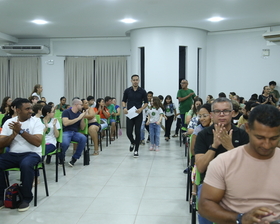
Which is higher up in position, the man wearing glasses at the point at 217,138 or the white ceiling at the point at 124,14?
the white ceiling at the point at 124,14

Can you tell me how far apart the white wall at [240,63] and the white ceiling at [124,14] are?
592mm

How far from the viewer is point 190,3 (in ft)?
23.6

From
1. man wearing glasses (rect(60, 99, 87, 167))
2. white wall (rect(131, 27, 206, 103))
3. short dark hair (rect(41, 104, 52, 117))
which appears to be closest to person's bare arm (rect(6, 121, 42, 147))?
short dark hair (rect(41, 104, 52, 117))

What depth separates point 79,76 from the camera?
11.9 metres

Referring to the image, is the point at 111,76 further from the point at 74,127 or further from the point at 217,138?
the point at 217,138

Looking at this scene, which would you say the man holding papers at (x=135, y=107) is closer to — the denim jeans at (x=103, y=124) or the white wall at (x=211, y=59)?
the denim jeans at (x=103, y=124)

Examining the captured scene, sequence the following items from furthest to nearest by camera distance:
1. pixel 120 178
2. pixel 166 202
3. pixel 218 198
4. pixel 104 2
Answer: pixel 104 2, pixel 120 178, pixel 166 202, pixel 218 198

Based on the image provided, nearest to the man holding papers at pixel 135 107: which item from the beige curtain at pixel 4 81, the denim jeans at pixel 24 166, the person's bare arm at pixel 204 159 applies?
the denim jeans at pixel 24 166

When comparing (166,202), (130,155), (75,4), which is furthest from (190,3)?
(166,202)

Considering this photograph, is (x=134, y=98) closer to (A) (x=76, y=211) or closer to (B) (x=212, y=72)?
(A) (x=76, y=211)

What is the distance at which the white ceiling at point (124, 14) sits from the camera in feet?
23.7

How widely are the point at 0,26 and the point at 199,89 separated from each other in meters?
6.40

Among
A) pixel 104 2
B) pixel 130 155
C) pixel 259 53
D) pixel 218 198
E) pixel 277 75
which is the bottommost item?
pixel 130 155

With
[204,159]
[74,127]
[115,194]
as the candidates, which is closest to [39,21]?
[74,127]
